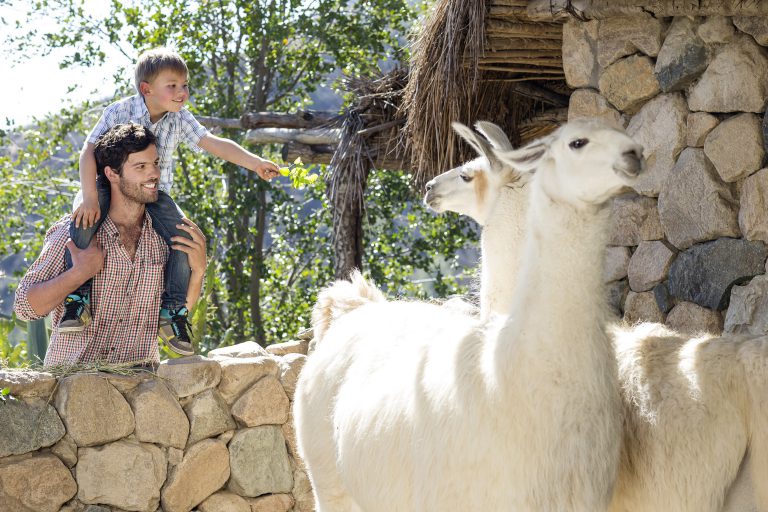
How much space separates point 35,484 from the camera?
436 cm

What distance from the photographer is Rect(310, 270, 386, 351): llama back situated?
3.71 m

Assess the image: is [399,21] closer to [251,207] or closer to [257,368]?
[251,207]

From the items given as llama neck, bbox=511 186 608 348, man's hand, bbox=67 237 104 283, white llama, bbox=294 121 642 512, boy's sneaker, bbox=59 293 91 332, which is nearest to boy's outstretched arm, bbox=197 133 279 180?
man's hand, bbox=67 237 104 283

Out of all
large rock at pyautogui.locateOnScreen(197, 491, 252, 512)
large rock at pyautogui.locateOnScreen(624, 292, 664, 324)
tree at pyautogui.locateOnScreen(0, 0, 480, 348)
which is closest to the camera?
large rock at pyautogui.locateOnScreen(624, 292, 664, 324)

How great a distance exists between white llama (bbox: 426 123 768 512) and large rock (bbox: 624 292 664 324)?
4.81 feet

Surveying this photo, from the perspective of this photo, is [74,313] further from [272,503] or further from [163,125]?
[272,503]

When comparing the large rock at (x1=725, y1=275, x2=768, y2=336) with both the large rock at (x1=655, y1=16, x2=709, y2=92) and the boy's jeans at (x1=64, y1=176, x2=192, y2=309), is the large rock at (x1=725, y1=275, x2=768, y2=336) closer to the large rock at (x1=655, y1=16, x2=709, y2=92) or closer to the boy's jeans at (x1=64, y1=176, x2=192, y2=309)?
the large rock at (x1=655, y1=16, x2=709, y2=92)

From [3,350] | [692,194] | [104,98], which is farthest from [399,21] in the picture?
[692,194]

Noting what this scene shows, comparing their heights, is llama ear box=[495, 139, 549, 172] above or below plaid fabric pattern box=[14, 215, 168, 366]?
above

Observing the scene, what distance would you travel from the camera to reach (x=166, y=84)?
15.0ft

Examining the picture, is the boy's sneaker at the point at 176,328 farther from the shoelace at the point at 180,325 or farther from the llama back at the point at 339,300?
the llama back at the point at 339,300

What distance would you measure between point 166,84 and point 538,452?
2.80 meters

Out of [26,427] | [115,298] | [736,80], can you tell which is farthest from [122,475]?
[736,80]

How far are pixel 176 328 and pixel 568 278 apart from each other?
236 cm
